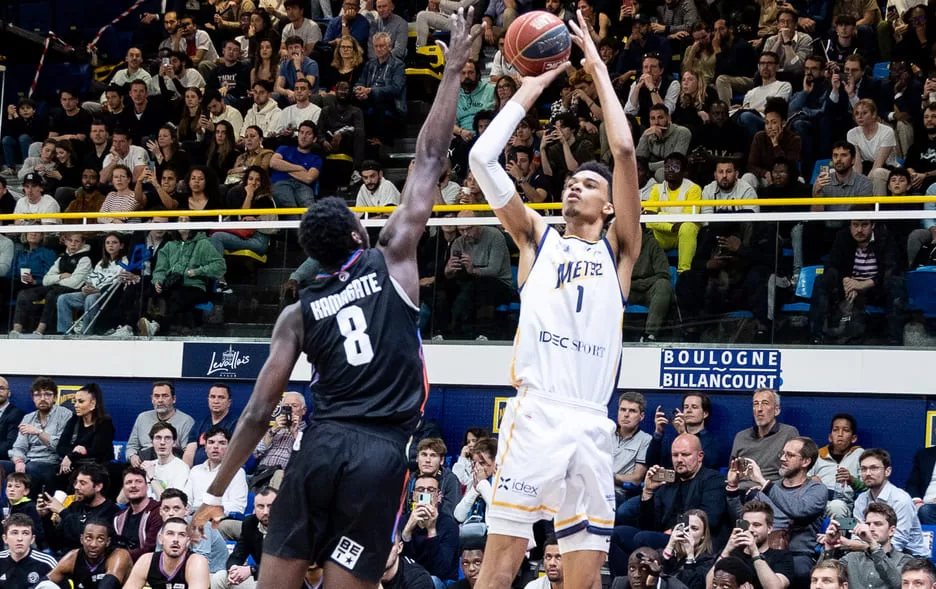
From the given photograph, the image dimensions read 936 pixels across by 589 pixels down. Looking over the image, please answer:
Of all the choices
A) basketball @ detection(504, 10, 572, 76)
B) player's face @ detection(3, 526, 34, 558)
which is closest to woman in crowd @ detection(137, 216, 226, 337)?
player's face @ detection(3, 526, 34, 558)

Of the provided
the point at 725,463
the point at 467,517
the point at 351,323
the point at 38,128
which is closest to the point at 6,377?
the point at 38,128

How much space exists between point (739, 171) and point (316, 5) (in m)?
8.43

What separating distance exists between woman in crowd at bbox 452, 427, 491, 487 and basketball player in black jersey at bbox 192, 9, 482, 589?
20.9 ft

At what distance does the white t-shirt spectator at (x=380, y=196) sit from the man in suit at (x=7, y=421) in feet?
14.4

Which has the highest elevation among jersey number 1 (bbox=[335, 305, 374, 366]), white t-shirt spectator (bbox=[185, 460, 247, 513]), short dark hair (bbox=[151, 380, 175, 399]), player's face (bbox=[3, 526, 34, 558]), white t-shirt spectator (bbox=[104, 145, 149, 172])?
white t-shirt spectator (bbox=[104, 145, 149, 172])

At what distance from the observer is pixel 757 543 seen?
9.76 meters

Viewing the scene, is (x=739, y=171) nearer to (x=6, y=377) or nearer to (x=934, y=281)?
(x=934, y=281)

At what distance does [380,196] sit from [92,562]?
16.9ft

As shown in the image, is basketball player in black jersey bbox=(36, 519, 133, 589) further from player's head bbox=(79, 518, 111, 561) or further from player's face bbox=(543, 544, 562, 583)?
player's face bbox=(543, 544, 562, 583)

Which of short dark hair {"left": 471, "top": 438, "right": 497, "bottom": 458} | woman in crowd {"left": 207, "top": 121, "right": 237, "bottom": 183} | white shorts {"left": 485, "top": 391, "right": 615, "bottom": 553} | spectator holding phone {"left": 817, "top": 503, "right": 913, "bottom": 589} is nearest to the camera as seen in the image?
white shorts {"left": 485, "top": 391, "right": 615, "bottom": 553}

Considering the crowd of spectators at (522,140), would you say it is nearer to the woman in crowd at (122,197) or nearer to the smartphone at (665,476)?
the woman in crowd at (122,197)

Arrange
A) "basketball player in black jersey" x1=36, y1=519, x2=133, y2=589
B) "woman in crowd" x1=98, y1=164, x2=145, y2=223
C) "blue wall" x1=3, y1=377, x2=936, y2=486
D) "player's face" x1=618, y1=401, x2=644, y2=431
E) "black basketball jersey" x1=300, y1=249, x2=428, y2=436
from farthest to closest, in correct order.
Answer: "woman in crowd" x1=98, y1=164, x2=145, y2=223 < "blue wall" x1=3, y1=377, x2=936, y2=486 < "player's face" x1=618, y1=401, x2=644, y2=431 < "basketball player in black jersey" x1=36, y1=519, x2=133, y2=589 < "black basketball jersey" x1=300, y1=249, x2=428, y2=436

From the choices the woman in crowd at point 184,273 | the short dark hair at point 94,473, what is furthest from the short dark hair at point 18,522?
the woman in crowd at point 184,273

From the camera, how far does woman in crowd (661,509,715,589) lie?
32.4 ft
